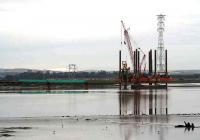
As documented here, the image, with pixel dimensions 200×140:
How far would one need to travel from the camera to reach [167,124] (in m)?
50.7

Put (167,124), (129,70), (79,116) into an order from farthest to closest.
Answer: (129,70) < (79,116) < (167,124)

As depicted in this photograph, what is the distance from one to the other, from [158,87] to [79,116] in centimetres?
10486

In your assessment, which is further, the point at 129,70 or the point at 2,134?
the point at 129,70

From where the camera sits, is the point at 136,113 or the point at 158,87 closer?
the point at 136,113

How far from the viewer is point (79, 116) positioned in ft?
198

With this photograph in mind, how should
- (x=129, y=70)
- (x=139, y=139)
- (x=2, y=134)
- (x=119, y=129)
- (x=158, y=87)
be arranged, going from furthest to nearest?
(x=129, y=70) < (x=158, y=87) < (x=119, y=129) < (x=2, y=134) < (x=139, y=139)

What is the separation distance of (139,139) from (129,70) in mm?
133529

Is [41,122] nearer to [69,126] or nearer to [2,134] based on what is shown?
[69,126]

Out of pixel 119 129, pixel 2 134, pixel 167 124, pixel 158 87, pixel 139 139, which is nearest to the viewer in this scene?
pixel 139 139

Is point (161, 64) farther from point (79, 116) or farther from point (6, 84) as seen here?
point (79, 116)

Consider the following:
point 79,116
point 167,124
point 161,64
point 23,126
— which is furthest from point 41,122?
point 161,64

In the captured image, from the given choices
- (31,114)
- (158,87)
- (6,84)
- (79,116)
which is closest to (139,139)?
(79,116)

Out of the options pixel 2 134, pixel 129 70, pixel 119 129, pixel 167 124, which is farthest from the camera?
pixel 129 70

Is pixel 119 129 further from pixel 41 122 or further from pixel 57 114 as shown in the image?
pixel 57 114
